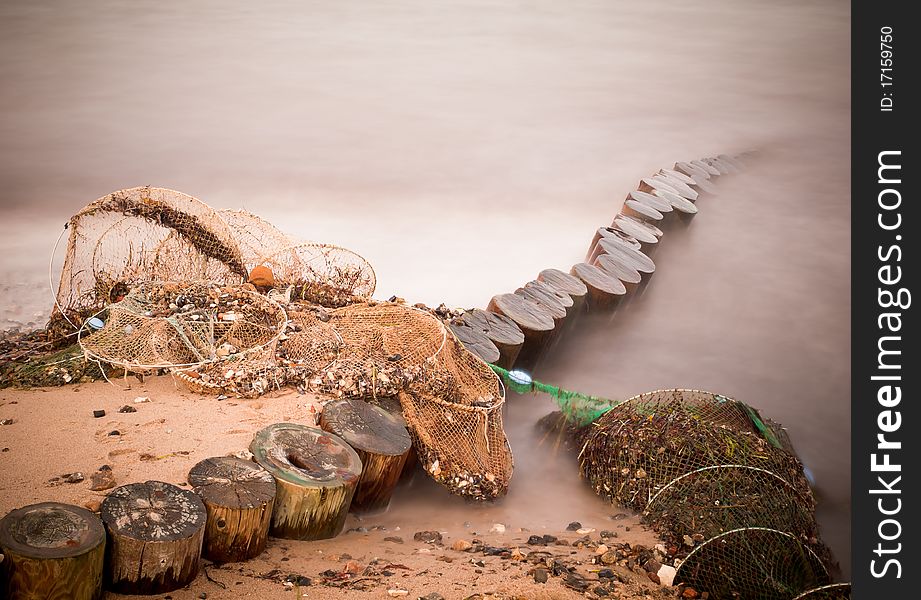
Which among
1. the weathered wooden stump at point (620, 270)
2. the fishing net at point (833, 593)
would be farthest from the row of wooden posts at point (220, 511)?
the fishing net at point (833, 593)

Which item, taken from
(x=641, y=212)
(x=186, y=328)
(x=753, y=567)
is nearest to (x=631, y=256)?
(x=641, y=212)

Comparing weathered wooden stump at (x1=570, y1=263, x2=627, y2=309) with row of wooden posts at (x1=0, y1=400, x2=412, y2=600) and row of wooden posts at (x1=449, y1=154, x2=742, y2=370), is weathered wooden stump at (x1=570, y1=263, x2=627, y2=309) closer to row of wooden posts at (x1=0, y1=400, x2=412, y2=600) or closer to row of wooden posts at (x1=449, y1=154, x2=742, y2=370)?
row of wooden posts at (x1=449, y1=154, x2=742, y2=370)

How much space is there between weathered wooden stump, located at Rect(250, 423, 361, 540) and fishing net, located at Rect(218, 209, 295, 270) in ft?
9.17

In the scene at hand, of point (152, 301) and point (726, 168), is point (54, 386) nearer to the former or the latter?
point (152, 301)

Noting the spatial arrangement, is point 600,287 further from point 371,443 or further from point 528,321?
point 371,443

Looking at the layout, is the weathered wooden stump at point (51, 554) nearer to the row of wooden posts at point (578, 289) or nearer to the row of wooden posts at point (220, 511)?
the row of wooden posts at point (220, 511)

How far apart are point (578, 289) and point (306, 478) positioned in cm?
387

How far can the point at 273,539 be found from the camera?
13.2ft

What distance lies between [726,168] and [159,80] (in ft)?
30.2

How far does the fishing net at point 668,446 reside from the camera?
16.4 ft

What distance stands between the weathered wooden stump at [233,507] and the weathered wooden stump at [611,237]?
516 centimetres

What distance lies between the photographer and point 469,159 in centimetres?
1337

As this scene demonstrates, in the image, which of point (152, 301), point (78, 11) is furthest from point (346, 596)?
point (78, 11)

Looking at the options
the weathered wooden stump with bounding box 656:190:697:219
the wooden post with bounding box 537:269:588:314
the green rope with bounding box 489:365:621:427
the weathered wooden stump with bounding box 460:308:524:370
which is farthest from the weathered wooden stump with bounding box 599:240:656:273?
the green rope with bounding box 489:365:621:427
